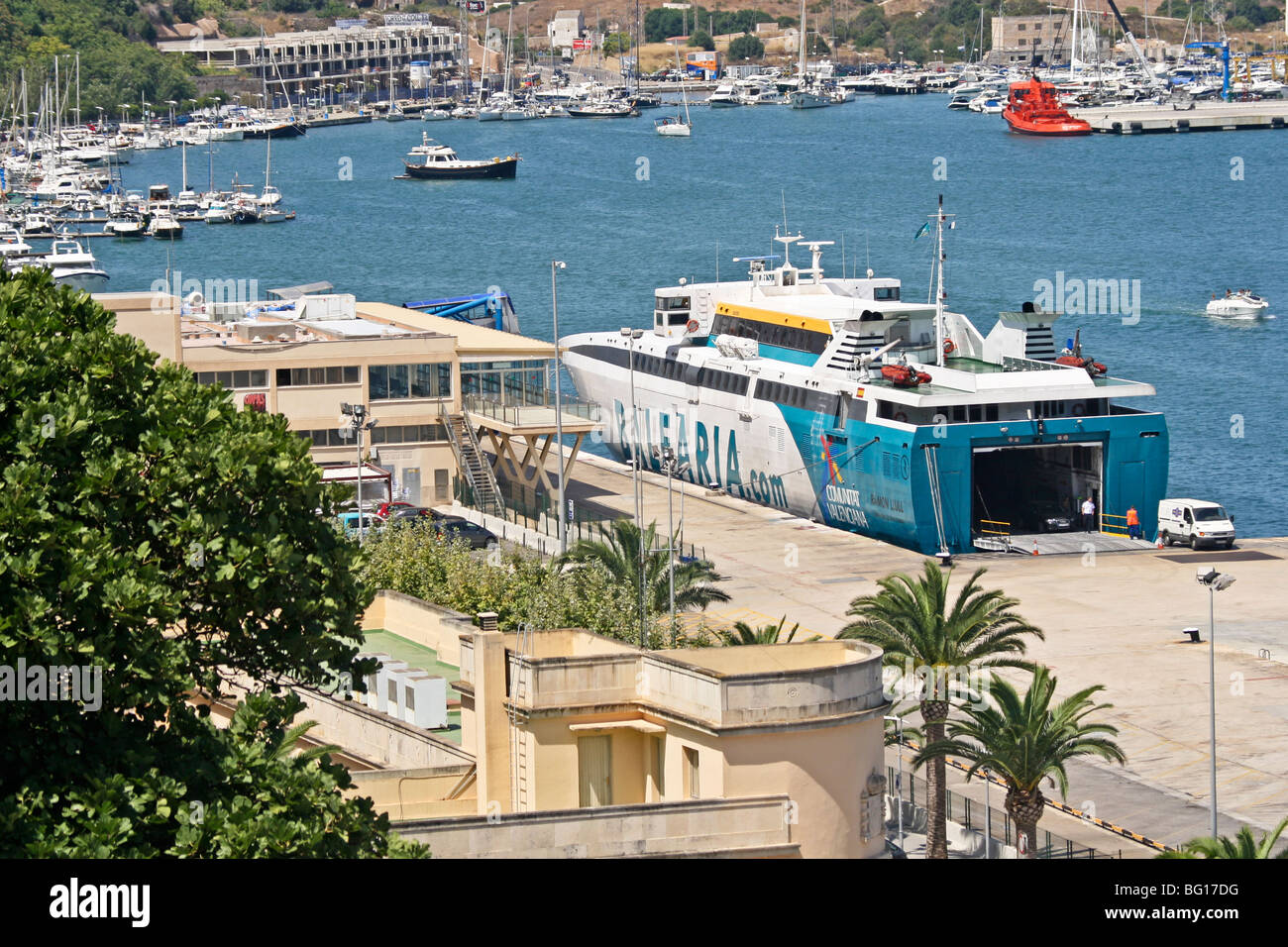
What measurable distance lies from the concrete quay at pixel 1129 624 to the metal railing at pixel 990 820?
3.38ft

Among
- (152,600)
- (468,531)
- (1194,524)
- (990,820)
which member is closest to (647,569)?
(990,820)

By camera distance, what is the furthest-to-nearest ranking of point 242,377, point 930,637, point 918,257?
point 918,257 → point 242,377 → point 930,637

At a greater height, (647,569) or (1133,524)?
(647,569)

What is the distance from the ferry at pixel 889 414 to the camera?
6331 cm

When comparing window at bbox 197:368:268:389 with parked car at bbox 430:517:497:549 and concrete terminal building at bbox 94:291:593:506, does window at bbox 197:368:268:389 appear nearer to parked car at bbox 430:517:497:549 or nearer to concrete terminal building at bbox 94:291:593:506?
concrete terminal building at bbox 94:291:593:506

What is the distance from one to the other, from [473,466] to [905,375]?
43.9ft

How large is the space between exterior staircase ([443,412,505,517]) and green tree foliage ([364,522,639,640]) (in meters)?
19.9

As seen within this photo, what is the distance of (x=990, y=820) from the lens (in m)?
38.8

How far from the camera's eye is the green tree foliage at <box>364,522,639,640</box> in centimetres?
4066

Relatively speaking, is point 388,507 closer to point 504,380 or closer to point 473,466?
point 473,466

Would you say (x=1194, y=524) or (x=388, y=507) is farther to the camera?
(x=1194, y=524)

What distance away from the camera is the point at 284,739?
811 inches

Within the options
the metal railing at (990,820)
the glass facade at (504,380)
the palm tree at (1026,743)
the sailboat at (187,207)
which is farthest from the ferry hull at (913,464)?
the sailboat at (187,207)
